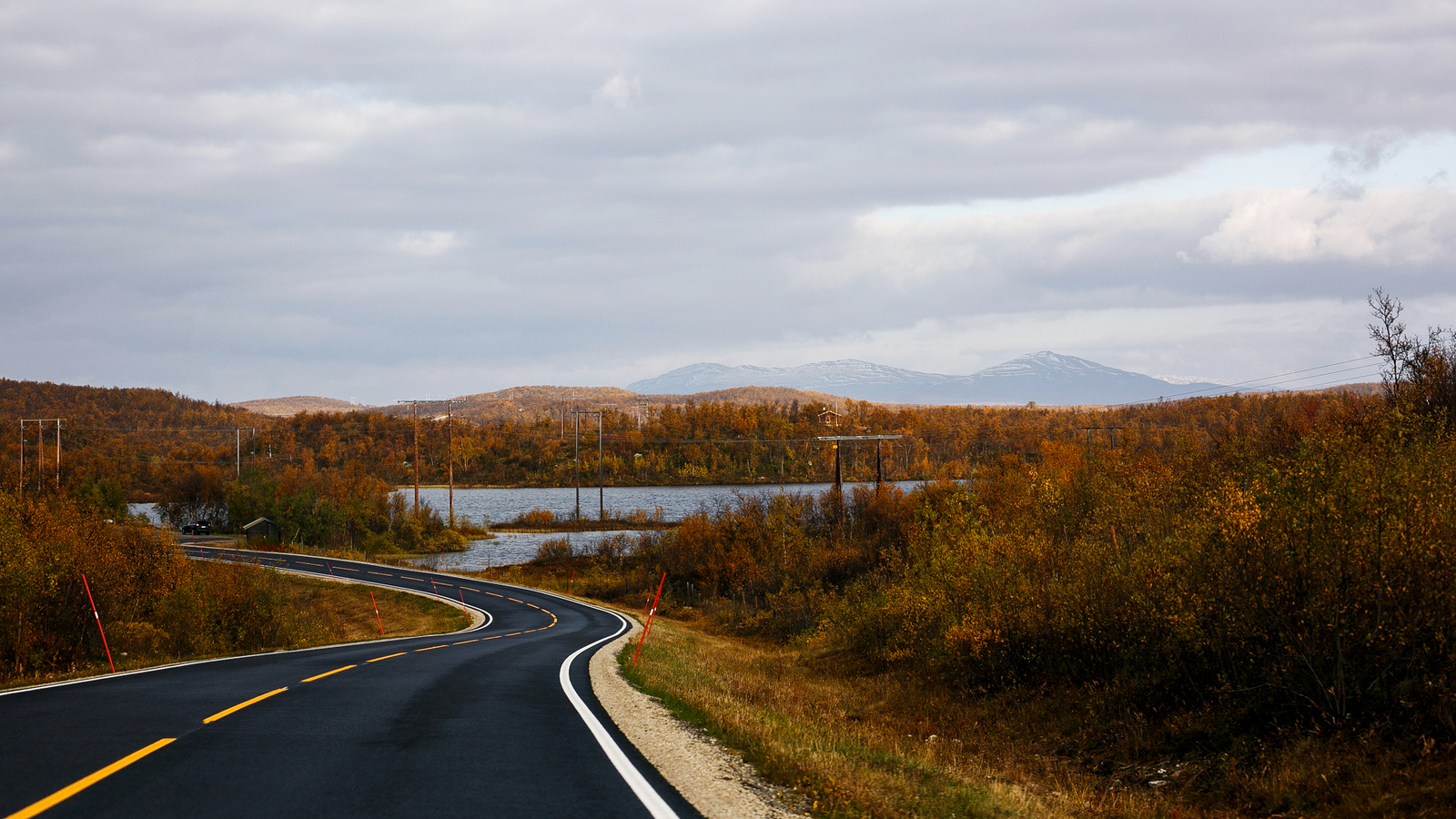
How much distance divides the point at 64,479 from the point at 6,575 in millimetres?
92963

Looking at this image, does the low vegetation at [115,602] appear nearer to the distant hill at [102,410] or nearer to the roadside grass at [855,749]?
the roadside grass at [855,749]

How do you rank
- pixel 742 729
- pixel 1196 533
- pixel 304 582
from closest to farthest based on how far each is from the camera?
pixel 742 729, pixel 1196 533, pixel 304 582

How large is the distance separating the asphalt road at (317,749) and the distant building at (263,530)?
8864cm

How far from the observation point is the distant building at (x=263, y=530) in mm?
94875

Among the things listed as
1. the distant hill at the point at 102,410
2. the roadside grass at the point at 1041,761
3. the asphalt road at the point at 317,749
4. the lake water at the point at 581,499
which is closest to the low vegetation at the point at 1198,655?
the roadside grass at the point at 1041,761

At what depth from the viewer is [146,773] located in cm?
712

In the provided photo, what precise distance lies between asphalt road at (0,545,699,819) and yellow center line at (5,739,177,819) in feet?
0.06

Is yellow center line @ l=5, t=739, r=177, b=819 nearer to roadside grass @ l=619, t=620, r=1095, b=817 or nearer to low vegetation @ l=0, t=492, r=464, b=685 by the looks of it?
roadside grass @ l=619, t=620, r=1095, b=817

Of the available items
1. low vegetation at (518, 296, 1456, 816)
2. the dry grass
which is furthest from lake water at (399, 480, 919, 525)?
low vegetation at (518, 296, 1456, 816)

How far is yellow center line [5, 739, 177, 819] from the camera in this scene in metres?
6.06

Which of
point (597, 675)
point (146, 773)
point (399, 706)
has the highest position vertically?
point (146, 773)

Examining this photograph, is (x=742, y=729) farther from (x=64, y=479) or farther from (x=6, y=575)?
(x=64, y=479)

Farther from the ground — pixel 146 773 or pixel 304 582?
pixel 146 773

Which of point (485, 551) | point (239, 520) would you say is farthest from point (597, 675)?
point (239, 520)
